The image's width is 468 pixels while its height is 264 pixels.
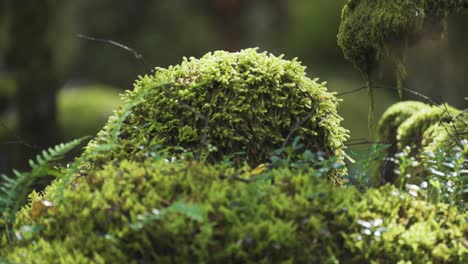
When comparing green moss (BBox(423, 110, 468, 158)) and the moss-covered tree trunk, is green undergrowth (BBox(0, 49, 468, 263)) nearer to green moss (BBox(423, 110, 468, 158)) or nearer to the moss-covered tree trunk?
green moss (BBox(423, 110, 468, 158))

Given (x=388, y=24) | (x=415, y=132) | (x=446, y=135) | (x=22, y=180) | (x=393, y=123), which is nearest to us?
(x=22, y=180)

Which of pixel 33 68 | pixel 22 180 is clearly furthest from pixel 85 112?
pixel 22 180

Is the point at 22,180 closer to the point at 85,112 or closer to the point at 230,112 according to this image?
the point at 230,112

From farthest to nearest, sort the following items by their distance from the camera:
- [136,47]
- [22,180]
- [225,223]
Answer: [136,47]
[22,180]
[225,223]

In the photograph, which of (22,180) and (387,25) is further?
(387,25)

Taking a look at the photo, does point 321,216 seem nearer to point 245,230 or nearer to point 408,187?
point 245,230

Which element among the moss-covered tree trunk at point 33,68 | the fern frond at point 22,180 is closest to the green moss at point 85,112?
the moss-covered tree trunk at point 33,68
